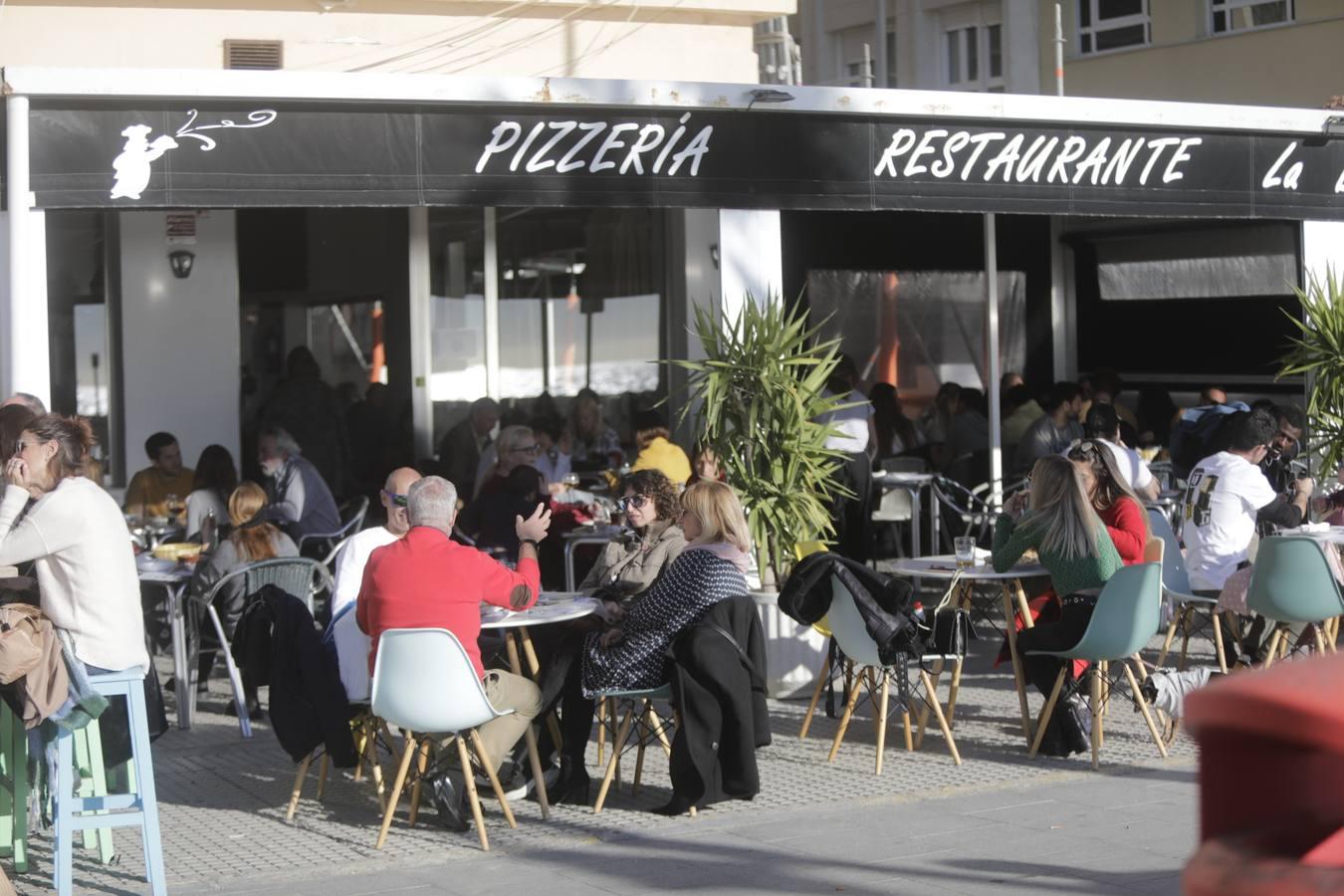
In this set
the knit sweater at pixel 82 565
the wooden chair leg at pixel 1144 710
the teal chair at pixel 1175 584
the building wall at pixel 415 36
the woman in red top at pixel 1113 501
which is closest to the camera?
the knit sweater at pixel 82 565

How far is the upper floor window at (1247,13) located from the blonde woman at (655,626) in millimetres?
17202

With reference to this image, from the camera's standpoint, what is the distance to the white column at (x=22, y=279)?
8.91m

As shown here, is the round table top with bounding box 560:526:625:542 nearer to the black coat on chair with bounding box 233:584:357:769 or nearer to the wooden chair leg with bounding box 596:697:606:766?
the wooden chair leg with bounding box 596:697:606:766

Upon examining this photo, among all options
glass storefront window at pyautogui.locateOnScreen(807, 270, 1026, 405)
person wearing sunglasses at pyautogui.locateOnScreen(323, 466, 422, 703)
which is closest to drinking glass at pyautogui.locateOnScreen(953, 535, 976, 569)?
person wearing sunglasses at pyautogui.locateOnScreen(323, 466, 422, 703)

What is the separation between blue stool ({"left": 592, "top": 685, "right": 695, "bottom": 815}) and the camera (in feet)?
23.4

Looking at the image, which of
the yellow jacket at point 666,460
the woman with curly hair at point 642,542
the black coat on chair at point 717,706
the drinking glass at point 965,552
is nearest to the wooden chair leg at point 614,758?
the black coat on chair at point 717,706

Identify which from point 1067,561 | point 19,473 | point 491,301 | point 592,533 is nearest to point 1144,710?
point 1067,561

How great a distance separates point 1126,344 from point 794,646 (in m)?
10.5

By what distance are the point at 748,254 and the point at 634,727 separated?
158 inches

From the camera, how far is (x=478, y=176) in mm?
9859

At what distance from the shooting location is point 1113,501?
8500 mm

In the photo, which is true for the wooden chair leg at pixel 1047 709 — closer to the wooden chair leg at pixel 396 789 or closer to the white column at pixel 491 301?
the wooden chair leg at pixel 396 789

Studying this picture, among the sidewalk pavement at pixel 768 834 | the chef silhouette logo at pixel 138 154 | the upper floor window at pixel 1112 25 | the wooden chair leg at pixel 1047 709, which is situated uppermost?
the upper floor window at pixel 1112 25

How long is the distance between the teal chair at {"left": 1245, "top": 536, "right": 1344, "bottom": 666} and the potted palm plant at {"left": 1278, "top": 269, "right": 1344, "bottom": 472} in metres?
3.69
